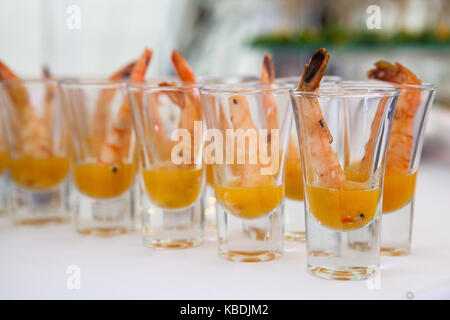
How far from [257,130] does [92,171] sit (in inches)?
16.2

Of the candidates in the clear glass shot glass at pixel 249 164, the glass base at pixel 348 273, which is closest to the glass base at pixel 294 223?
the clear glass shot glass at pixel 249 164

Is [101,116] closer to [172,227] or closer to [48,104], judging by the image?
[48,104]

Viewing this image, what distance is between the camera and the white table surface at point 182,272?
86cm

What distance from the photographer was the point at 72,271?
0.98 m

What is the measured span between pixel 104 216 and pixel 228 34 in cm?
402

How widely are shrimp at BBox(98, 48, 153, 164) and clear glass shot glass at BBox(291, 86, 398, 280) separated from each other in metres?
0.42

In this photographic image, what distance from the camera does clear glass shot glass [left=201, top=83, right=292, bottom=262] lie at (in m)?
0.98

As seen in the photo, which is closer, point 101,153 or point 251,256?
point 251,256

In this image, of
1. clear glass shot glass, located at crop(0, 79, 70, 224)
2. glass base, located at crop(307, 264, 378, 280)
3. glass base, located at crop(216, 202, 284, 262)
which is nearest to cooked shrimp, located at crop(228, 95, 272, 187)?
glass base, located at crop(216, 202, 284, 262)

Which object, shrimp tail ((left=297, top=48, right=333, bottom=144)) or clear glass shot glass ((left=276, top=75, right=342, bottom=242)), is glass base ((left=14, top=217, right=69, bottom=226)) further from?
shrimp tail ((left=297, top=48, right=333, bottom=144))

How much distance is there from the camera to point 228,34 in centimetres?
505

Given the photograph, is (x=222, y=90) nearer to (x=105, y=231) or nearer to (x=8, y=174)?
(x=105, y=231)

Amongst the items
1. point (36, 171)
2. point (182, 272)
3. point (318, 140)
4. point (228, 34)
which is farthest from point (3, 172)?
point (228, 34)
